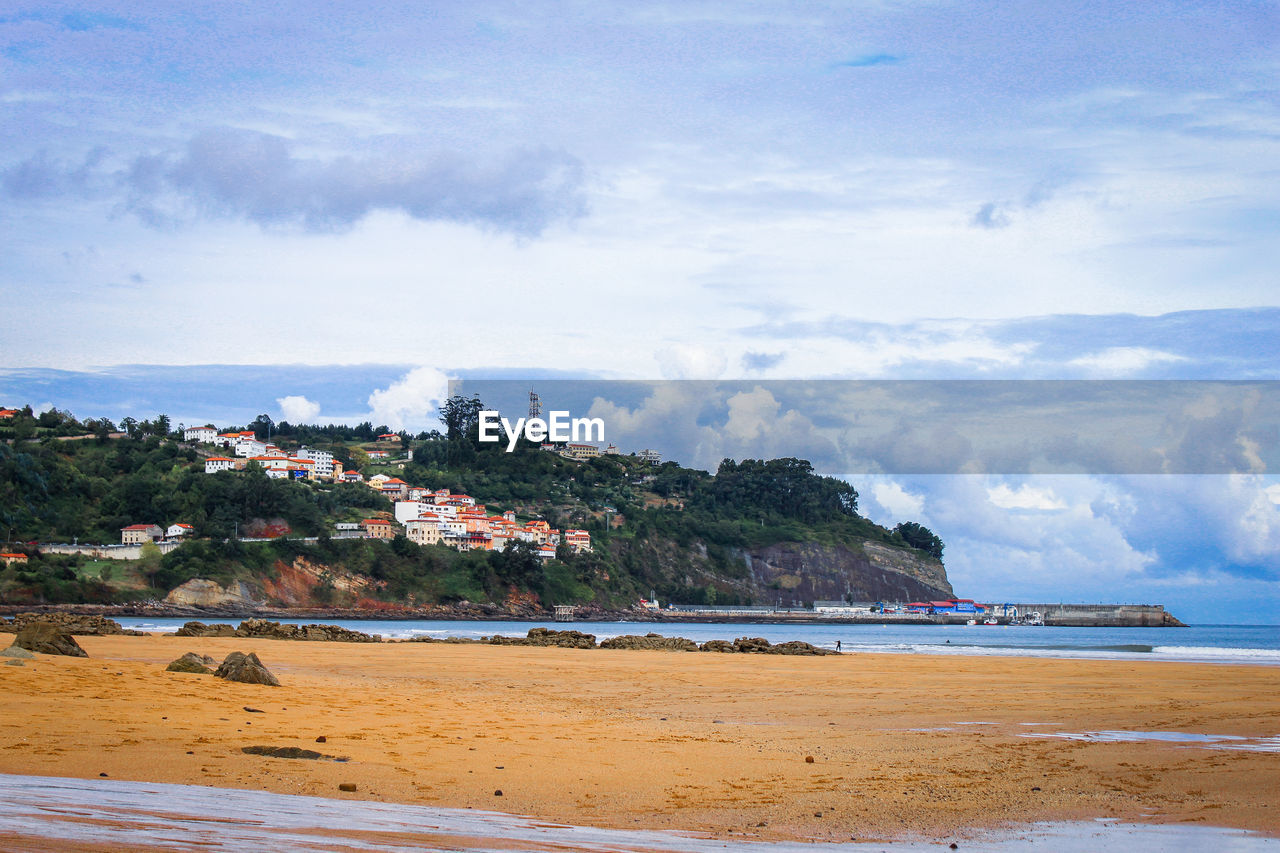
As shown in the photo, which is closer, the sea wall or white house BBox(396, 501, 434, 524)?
white house BBox(396, 501, 434, 524)

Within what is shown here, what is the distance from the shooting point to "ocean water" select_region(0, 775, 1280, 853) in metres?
5.17

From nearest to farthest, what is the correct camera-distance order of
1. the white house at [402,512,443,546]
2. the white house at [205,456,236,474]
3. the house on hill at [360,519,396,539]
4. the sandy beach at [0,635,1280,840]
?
the sandy beach at [0,635,1280,840]
the house on hill at [360,519,396,539]
the white house at [402,512,443,546]
the white house at [205,456,236,474]

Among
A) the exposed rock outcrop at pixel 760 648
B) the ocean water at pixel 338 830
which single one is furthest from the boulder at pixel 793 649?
the ocean water at pixel 338 830

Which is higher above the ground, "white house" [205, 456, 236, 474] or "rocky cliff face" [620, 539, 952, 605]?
"white house" [205, 456, 236, 474]

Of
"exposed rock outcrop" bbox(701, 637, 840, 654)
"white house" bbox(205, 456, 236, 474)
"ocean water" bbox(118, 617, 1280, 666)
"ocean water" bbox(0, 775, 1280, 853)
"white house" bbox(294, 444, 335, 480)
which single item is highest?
"white house" bbox(294, 444, 335, 480)

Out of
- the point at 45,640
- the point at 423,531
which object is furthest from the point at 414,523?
the point at 45,640

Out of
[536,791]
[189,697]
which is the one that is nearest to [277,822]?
[536,791]

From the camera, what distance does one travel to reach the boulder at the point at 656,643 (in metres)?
37.0

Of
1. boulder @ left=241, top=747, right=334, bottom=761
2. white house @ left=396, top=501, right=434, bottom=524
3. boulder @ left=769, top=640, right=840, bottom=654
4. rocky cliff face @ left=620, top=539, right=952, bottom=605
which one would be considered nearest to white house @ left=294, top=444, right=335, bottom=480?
white house @ left=396, top=501, right=434, bottom=524

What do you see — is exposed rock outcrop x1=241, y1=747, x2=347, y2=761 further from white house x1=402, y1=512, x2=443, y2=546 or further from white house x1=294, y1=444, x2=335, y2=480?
white house x1=294, y1=444, x2=335, y2=480

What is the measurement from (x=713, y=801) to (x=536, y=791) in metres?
1.45

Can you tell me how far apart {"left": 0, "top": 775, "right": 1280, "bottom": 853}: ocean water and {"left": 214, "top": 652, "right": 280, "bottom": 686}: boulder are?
8.22 metres

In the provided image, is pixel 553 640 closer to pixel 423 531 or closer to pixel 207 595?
pixel 207 595

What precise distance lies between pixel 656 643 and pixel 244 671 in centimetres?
2420
